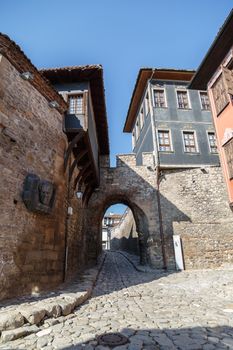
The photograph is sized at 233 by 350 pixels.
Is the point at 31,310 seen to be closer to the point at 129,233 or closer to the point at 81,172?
the point at 81,172

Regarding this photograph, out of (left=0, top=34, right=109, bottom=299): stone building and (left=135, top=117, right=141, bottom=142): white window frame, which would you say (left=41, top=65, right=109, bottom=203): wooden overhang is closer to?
(left=0, top=34, right=109, bottom=299): stone building

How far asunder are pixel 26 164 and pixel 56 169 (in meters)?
1.31

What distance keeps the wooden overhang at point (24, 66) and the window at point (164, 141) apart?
765cm

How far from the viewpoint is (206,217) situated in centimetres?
1263

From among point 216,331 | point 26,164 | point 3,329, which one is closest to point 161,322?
point 216,331

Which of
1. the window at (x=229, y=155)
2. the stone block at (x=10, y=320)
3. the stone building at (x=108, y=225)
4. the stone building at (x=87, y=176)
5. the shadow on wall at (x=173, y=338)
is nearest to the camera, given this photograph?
the shadow on wall at (x=173, y=338)

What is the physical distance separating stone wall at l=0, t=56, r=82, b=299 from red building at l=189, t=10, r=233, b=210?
6423 millimetres

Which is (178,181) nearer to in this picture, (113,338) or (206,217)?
(206,217)

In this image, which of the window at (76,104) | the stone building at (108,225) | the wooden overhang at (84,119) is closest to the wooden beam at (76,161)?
the wooden overhang at (84,119)

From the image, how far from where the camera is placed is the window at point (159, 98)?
14.9 metres

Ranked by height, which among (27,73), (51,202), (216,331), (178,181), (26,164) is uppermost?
(27,73)

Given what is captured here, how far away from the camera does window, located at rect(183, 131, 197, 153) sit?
1407cm

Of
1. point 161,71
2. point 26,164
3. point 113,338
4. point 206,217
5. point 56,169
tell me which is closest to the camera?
point 113,338

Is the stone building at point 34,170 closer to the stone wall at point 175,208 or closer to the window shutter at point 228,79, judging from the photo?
the window shutter at point 228,79
